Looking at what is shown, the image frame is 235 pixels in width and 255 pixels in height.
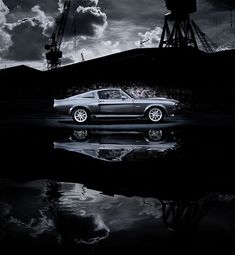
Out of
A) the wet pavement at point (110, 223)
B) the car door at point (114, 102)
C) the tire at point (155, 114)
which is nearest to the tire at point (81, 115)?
the car door at point (114, 102)

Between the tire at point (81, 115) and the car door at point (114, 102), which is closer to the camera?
the car door at point (114, 102)

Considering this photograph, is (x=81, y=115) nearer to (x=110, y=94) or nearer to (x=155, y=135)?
(x=110, y=94)

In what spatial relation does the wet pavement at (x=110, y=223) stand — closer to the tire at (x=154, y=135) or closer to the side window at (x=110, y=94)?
the tire at (x=154, y=135)

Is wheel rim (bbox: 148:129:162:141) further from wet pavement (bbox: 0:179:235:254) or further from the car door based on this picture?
wet pavement (bbox: 0:179:235:254)

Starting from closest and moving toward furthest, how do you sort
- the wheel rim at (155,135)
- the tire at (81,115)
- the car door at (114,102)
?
the wheel rim at (155,135), the car door at (114,102), the tire at (81,115)

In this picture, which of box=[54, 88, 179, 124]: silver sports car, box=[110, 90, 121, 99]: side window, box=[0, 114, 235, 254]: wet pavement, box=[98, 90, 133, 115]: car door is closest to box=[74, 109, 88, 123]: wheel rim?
box=[54, 88, 179, 124]: silver sports car

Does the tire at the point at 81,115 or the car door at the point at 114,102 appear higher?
the car door at the point at 114,102

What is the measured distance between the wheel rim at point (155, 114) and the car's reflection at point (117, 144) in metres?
3.07

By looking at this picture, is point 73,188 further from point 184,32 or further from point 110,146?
point 184,32

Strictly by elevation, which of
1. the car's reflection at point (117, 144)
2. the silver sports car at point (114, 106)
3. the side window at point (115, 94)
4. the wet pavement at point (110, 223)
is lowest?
the wet pavement at point (110, 223)

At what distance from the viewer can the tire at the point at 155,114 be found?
1486 cm

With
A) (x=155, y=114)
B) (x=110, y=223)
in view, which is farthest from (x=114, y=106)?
(x=110, y=223)

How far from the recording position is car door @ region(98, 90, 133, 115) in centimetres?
1470

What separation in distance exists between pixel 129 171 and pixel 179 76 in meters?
23.1
